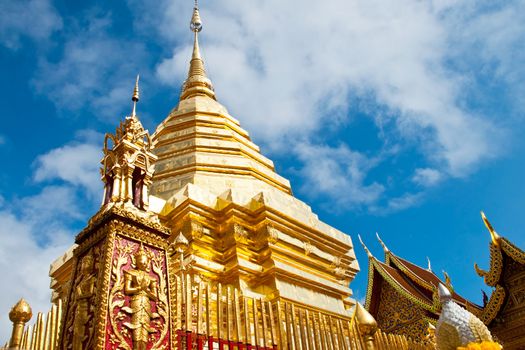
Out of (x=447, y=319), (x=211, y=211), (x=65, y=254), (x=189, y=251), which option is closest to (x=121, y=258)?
(x=447, y=319)

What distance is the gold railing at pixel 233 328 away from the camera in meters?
3.72

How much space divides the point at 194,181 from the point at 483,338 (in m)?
6.11

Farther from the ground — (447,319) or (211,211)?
(211,211)

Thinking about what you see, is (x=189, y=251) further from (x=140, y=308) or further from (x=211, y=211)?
(x=140, y=308)

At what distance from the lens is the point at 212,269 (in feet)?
24.8

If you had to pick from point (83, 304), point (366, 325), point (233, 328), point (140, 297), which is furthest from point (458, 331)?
point (83, 304)

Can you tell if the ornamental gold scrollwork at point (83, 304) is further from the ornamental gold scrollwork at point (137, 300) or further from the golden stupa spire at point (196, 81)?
the golden stupa spire at point (196, 81)

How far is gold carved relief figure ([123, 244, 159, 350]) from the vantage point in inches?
131

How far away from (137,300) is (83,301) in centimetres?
38

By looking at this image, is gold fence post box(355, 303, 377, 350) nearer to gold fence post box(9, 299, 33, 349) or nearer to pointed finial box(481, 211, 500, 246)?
gold fence post box(9, 299, 33, 349)

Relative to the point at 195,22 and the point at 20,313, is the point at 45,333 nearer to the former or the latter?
the point at 20,313

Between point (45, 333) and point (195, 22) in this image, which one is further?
point (195, 22)

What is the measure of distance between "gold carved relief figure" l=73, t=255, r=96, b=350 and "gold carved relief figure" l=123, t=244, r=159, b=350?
0.86ft

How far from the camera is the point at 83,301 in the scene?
3467mm
